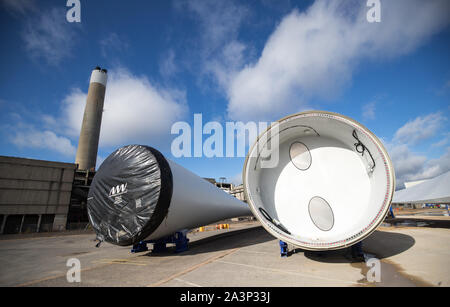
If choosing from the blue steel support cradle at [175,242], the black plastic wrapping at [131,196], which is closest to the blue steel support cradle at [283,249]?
the blue steel support cradle at [175,242]

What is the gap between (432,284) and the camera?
11.4 feet

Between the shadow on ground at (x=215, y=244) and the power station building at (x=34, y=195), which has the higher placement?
the power station building at (x=34, y=195)

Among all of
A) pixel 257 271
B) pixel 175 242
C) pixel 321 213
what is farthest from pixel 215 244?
pixel 321 213

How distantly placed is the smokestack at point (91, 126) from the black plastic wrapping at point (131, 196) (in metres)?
36.4

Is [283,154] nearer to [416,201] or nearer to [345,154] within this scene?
[345,154]

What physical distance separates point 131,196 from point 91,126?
1579 inches

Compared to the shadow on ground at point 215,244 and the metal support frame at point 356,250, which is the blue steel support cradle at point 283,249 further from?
the shadow on ground at point 215,244

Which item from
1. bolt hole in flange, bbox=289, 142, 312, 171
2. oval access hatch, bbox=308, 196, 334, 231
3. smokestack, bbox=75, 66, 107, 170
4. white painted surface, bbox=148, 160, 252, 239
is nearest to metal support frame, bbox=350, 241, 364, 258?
oval access hatch, bbox=308, 196, 334, 231

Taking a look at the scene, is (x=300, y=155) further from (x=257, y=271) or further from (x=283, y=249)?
(x=257, y=271)

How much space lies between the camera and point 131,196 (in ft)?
19.9

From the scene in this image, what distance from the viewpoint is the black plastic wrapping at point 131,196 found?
583 cm

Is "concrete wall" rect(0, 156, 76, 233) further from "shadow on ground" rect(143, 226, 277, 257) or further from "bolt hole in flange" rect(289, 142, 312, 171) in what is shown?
"bolt hole in flange" rect(289, 142, 312, 171)
